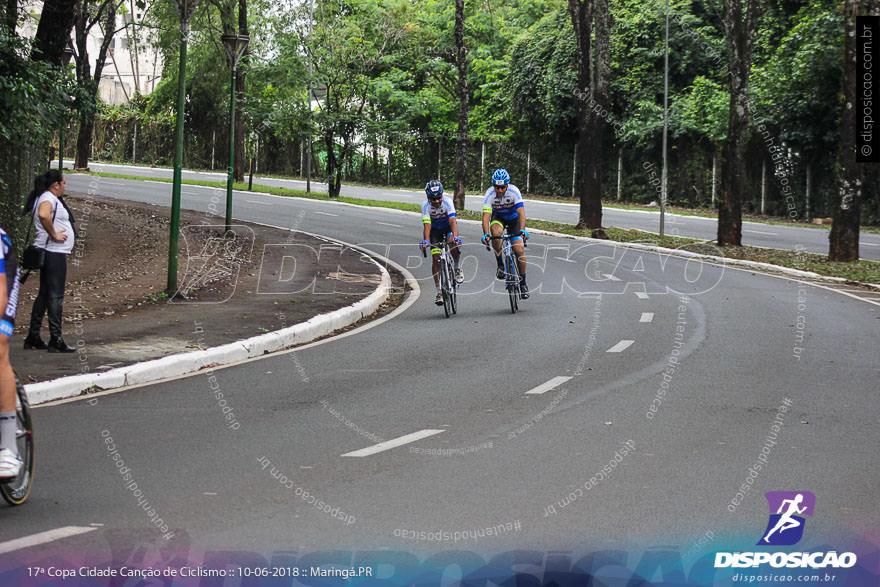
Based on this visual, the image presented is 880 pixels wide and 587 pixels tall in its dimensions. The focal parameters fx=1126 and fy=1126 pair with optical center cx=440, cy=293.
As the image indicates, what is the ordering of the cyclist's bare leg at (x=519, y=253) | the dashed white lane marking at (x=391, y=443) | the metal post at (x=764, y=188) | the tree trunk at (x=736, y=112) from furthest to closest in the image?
the metal post at (x=764, y=188) < the tree trunk at (x=736, y=112) < the cyclist's bare leg at (x=519, y=253) < the dashed white lane marking at (x=391, y=443)

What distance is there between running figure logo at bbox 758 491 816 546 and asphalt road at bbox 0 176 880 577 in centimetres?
8

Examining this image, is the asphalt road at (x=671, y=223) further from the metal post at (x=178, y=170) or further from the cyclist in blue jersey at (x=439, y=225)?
the metal post at (x=178, y=170)

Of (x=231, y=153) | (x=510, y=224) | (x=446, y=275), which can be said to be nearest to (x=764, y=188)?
(x=231, y=153)

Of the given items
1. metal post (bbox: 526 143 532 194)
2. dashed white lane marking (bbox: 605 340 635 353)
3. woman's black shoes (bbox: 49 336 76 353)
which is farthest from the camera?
metal post (bbox: 526 143 532 194)

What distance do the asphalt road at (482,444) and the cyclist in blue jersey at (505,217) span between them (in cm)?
121

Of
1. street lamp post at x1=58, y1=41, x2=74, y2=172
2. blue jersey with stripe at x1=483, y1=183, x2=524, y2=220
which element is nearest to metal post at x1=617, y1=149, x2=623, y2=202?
street lamp post at x1=58, y1=41, x2=74, y2=172

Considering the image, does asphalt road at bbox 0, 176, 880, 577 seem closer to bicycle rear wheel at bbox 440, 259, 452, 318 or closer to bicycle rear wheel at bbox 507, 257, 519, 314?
bicycle rear wheel at bbox 440, 259, 452, 318

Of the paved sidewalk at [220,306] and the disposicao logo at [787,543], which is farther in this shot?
the paved sidewalk at [220,306]

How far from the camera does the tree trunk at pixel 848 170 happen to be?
2323 centimetres

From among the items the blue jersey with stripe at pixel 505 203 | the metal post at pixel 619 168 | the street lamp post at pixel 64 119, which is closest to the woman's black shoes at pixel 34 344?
the blue jersey with stripe at pixel 505 203

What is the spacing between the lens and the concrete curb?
992 centimetres

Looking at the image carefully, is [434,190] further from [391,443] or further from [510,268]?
[391,443]

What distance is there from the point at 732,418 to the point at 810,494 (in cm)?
240

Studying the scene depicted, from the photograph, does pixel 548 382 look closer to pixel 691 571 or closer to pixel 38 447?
pixel 38 447
